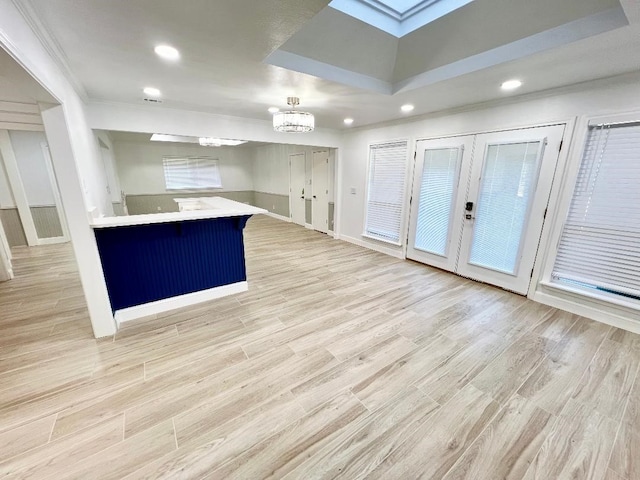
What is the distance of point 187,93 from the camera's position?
312cm

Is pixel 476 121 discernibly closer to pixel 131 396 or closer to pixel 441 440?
pixel 441 440

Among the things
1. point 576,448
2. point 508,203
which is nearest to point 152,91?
point 508,203

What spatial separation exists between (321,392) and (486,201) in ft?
11.0

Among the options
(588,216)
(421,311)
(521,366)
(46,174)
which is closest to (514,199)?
(588,216)

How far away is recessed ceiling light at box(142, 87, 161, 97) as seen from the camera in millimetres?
2975

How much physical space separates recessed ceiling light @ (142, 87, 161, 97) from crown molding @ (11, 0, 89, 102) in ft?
1.97

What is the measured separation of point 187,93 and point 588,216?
4.79 meters

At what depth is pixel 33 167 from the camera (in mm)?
4957

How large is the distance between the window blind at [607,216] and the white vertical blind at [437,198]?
4.64 ft

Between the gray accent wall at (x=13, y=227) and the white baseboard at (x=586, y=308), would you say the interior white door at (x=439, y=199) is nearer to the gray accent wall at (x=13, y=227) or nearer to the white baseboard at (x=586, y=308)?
the white baseboard at (x=586, y=308)

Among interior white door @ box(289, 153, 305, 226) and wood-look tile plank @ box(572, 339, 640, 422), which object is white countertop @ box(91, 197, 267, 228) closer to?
wood-look tile plank @ box(572, 339, 640, 422)

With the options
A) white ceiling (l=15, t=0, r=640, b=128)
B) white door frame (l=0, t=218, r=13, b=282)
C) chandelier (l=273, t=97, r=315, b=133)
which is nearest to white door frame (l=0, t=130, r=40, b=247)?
white door frame (l=0, t=218, r=13, b=282)

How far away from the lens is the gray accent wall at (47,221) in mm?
5098

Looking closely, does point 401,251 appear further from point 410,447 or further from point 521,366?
point 410,447
